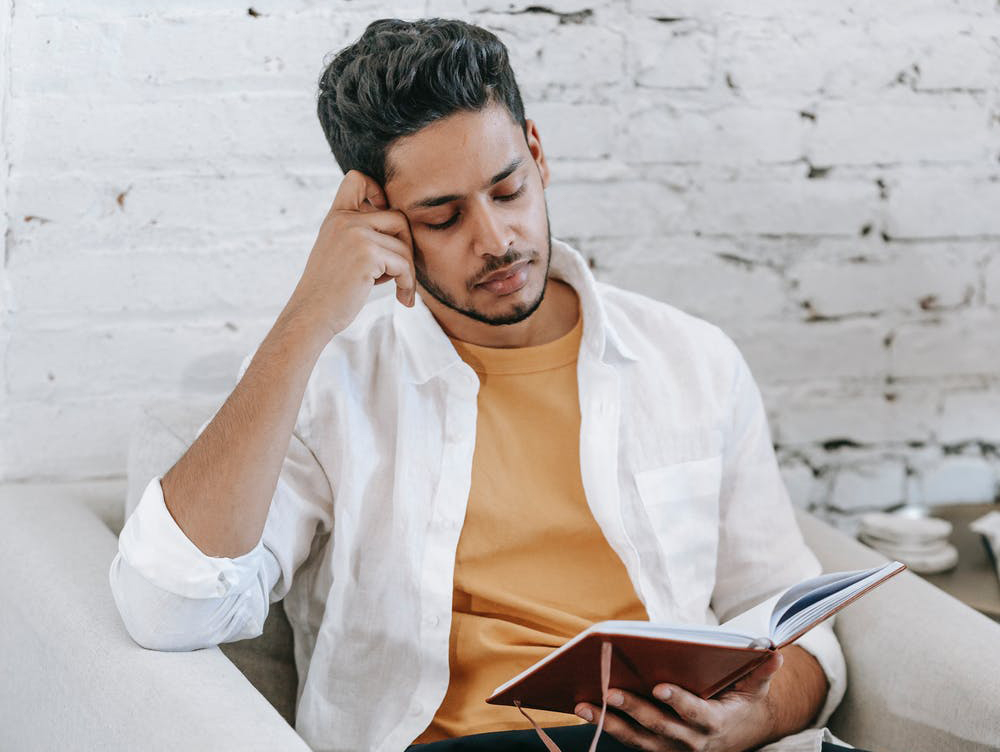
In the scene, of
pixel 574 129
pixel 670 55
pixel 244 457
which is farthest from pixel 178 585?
pixel 670 55

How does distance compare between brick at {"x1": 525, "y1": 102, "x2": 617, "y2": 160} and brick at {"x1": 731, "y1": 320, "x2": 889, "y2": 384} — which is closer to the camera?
brick at {"x1": 525, "y1": 102, "x2": 617, "y2": 160}

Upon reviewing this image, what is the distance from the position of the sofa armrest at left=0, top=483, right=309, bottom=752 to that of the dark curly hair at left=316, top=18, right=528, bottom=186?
21.7 inches

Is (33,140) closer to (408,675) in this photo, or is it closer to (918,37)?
(408,675)

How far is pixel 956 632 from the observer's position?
1.24 metres

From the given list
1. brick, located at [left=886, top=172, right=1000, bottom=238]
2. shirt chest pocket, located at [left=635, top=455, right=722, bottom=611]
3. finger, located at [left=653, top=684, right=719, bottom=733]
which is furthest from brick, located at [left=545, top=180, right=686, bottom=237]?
finger, located at [left=653, top=684, right=719, bottom=733]

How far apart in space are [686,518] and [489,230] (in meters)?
0.42

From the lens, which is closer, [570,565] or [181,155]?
[570,565]

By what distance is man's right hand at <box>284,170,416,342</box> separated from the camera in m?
1.21

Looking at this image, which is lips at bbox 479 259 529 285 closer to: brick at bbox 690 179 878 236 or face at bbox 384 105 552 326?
face at bbox 384 105 552 326

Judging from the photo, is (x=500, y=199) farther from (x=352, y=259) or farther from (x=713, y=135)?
(x=713, y=135)

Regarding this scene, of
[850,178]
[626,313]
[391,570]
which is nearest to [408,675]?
[391,570]

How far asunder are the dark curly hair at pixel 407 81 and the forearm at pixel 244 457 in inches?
9.5

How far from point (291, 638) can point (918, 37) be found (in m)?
1.30

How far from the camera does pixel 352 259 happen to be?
1235mm
